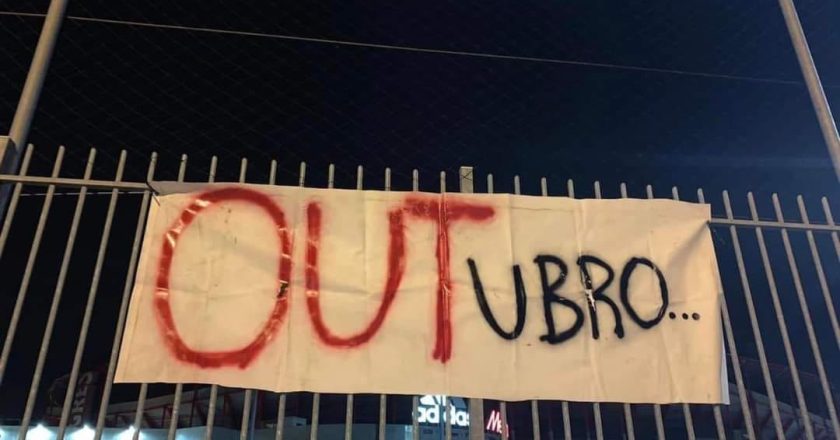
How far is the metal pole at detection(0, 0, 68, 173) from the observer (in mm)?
3164

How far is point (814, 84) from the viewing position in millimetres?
3889

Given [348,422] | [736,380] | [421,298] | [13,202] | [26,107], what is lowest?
[348,422]

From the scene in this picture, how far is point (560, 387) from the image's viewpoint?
302 centimetres

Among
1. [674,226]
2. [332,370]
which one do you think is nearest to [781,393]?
[674,226]

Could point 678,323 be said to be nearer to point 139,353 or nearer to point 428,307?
point 428,307

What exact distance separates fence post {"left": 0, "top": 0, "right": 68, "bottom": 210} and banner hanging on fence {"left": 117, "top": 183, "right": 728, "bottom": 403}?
0.75 meters

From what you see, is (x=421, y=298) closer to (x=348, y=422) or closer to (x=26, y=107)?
(x=348, y=422)

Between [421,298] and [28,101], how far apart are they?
2249mm

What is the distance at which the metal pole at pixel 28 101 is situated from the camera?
10.4 ft

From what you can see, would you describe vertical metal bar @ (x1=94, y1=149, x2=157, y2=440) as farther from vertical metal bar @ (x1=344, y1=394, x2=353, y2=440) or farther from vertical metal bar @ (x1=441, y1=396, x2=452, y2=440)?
vertical metal bar @ (x1=441, y1=396, x2=452, y2=440)

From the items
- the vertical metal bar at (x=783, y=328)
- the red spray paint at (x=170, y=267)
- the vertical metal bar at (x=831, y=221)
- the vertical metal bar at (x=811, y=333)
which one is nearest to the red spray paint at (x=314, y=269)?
the red spray paint at (x=170, y=267)

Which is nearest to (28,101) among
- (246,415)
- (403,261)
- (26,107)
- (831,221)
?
(26,107)

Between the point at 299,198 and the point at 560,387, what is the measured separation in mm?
1606

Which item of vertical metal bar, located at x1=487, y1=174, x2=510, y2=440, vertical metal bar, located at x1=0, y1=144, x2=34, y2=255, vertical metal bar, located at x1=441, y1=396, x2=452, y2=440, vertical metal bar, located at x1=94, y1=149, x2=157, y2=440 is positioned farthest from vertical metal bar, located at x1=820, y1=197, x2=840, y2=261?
vertical metal bar, located at x1=0, y1=144, x2=34, y2=255
